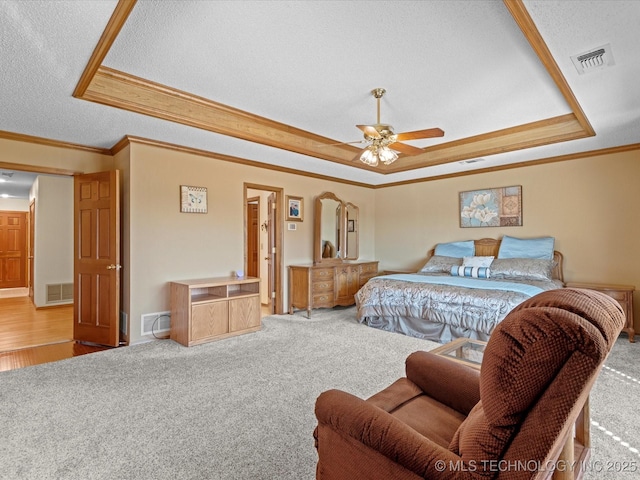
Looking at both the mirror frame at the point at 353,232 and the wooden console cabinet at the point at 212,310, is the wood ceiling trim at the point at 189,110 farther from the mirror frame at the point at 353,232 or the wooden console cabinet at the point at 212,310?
the mirror frame at the point at 353,232

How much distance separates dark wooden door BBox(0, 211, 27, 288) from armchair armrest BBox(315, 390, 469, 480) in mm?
10302

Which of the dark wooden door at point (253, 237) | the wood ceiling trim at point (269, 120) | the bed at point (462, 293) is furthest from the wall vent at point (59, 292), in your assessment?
the bed at point (462, 293)

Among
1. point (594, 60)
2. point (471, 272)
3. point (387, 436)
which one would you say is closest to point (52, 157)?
point (387, 436)

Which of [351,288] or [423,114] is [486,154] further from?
[351,288]

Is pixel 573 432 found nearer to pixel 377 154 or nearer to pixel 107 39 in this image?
pixel 377 154

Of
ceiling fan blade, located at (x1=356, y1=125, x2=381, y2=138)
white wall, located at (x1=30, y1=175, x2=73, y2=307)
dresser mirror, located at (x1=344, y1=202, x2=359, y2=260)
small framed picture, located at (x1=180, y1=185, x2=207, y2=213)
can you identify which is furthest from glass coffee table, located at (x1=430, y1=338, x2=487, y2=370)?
white wall, located at (x1=30, y1=175, x2=73, y2=307)

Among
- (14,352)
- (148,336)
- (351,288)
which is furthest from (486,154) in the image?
(14,352)

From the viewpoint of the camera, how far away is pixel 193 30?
2217mm

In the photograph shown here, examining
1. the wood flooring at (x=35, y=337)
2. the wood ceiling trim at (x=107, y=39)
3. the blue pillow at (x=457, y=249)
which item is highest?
the wood ceiling trim at (x=107, y=39)

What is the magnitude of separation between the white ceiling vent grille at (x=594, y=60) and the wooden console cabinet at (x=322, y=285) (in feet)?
12.5

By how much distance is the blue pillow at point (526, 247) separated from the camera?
4617 millimetres

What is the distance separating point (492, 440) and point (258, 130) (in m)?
3.74

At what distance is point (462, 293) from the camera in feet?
12.6

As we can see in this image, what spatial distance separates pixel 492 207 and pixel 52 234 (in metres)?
7.66
